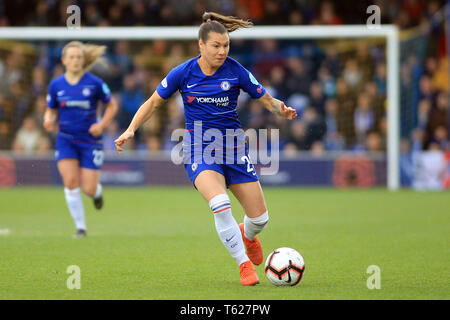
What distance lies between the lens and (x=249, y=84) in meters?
7.30

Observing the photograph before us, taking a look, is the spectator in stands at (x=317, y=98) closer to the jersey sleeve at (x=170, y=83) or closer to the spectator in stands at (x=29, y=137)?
the spectator in stands at (x=29, y=137)

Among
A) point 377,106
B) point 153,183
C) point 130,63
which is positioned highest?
point 130,63

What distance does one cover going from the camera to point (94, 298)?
6.11 meters

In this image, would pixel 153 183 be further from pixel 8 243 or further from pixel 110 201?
pixel 8 243

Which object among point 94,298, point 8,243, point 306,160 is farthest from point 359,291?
point 306,160

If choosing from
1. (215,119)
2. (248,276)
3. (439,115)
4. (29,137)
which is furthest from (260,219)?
(439,115)

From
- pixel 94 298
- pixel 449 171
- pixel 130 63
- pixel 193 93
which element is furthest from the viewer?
pixel 130 63

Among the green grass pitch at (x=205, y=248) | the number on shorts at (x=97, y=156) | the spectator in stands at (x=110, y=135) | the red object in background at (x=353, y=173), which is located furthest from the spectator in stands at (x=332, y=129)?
the number on shorts at (x=97, y=156)

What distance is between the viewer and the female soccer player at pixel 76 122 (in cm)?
1065

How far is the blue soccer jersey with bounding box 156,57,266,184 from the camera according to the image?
719 cm

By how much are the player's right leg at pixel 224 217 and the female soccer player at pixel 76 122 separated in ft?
13.2

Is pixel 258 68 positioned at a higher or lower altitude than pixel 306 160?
higher

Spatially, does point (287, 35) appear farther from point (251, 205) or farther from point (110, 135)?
point (251, 205)

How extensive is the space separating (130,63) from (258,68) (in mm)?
3507
